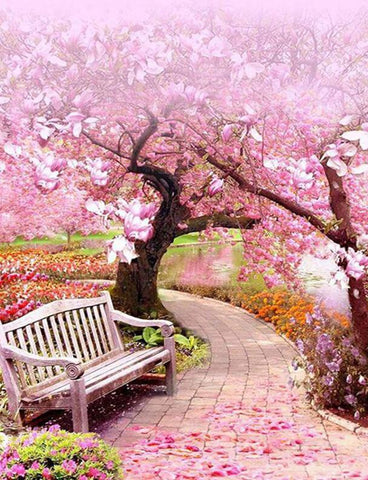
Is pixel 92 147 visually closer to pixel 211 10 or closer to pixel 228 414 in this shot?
pixel 228 414

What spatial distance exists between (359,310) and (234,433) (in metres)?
1.51

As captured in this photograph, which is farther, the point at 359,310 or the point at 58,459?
the point at 359,310

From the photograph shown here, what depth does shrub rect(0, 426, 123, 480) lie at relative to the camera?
10.7ft

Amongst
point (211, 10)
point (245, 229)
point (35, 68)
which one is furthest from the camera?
point (245, 229)

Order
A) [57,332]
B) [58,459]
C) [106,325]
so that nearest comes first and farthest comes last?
[58,459] < [57,332] < [106,325]

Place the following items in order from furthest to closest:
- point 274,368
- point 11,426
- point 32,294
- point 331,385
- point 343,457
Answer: point 32,294 → point 274,368 → point 331,385 → point 11,426 → point 343,457

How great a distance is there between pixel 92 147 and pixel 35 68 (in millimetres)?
5971

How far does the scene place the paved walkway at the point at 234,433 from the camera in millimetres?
4496

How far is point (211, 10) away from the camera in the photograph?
4.00m

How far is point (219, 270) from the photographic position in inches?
694

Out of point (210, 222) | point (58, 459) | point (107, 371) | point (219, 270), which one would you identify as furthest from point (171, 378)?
point (219, 270)

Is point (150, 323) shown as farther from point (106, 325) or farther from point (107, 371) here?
point (107, 371)

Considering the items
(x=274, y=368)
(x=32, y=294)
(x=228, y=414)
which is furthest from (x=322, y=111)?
(x=32, y=294)

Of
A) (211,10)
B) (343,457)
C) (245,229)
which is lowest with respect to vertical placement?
(343,457)
